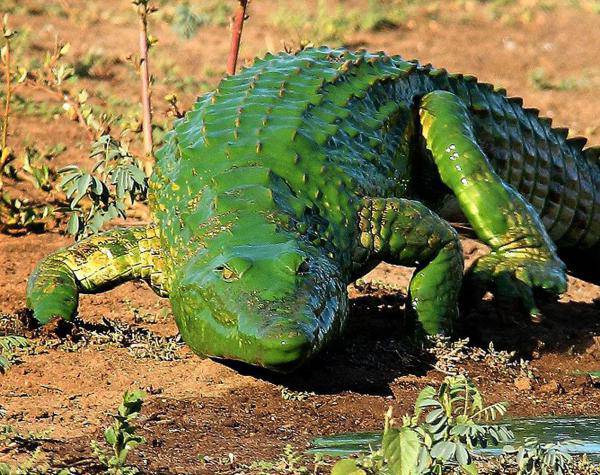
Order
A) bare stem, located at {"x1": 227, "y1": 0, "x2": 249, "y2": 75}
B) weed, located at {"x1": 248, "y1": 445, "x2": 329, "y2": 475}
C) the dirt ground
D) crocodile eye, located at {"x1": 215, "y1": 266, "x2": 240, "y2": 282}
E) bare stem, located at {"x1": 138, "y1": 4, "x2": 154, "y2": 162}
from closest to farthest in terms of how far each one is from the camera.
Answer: weed, located at {"x1": 248, "y1": 445, "x2": 329, "y2": 475} → the dirt ground → crocodile eye, located at {"x1": 215, "y1": 266, "x2": 240, "y2": 282} → bare stem, located at {"x1": 138, "y1": 4, "x2": 154, "y2": 162} → bare stem, located at {"x1": 227, "y1": 0, "x2": 249, "y2": 75}

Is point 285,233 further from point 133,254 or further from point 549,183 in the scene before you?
point 549,183

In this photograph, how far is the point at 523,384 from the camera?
19.7 ft

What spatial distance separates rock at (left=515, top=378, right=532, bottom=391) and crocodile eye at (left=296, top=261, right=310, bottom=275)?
1350mm

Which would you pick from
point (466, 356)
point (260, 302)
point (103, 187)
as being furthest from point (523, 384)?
point (103, 187)

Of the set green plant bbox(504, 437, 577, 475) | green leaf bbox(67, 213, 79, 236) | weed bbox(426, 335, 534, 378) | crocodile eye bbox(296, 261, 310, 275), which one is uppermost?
crocodile eye bbox(296, 261, 310, 275)

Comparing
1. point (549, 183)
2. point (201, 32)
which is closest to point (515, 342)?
point (549, 183)

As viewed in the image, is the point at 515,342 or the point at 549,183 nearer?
the point at 515,342

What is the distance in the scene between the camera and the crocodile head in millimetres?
4930

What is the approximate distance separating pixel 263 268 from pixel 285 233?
404 millimetres

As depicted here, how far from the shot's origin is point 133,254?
245 inches

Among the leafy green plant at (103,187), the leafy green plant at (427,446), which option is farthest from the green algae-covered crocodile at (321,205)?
the leafy green plant at (427,446)

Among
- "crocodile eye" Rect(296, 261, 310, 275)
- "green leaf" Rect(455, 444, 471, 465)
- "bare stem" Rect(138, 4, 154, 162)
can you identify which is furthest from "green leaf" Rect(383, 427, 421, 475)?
"bare stem" Rect(138, 4, 154, 162)

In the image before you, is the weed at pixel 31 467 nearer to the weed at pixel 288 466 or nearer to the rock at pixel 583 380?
the weed at pixel 288 466

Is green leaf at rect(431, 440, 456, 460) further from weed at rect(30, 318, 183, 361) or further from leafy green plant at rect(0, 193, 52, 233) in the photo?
leafy green plant at rect(0, 193, 52, 233)
